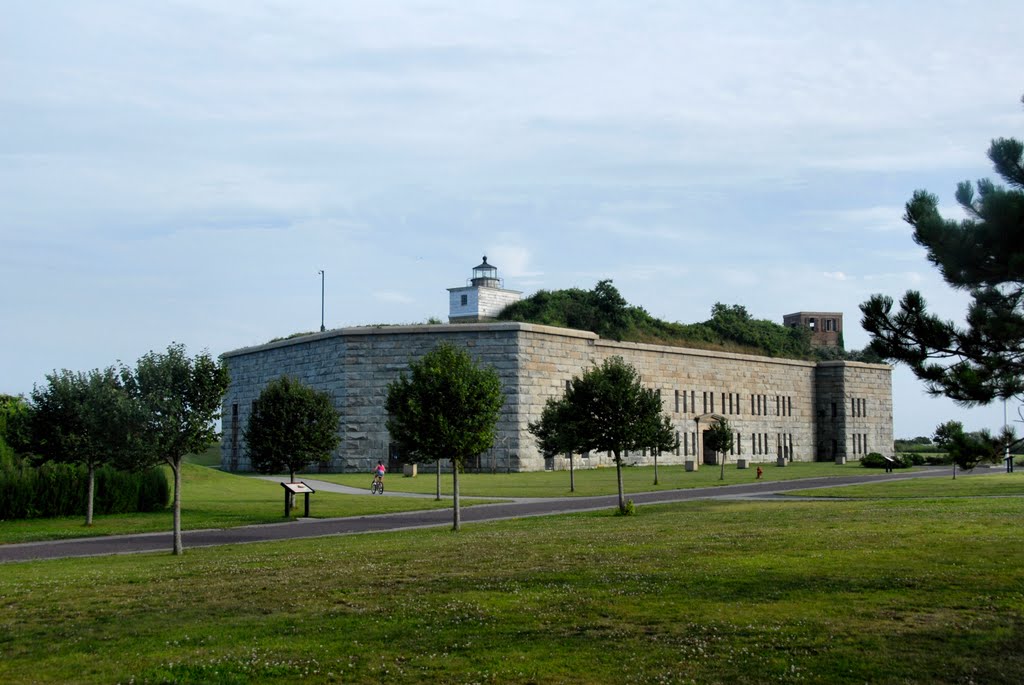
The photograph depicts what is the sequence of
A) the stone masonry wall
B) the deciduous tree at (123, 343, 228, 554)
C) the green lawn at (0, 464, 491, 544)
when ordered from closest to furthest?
the deciduous tree at (123, 343, 228, 554), the green lawn at (0, 464, 491, 544), the stone masonry wall

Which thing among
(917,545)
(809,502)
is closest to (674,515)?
(809,502)

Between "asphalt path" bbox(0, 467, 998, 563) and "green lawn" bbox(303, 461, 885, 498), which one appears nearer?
"asphalt path" bbox(0, 467, 998, 563)

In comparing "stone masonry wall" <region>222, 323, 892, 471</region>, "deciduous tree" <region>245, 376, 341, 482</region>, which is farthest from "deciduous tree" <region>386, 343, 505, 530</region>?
"stone masonry wall" <region>222, 323, 892, 471</region>

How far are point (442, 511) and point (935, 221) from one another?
23.3m

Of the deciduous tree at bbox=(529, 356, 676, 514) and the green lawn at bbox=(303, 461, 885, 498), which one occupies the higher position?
the deciduous tree at bbox=(529, 356, 676, 514)

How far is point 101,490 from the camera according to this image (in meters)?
35.2

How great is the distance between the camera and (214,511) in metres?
34.6

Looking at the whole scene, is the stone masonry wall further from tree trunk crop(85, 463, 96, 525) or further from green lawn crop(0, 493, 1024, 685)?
green lawn crop(0, 493, 1024, 685)

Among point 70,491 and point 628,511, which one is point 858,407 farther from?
point 70,491

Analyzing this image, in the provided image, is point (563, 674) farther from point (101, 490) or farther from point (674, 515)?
point (101, 490)

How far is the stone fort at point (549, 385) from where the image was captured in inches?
2334

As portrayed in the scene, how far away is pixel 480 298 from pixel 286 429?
48.1 metres

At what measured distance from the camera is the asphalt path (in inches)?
950

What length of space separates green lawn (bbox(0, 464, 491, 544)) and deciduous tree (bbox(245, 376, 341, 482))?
1.81 meters
